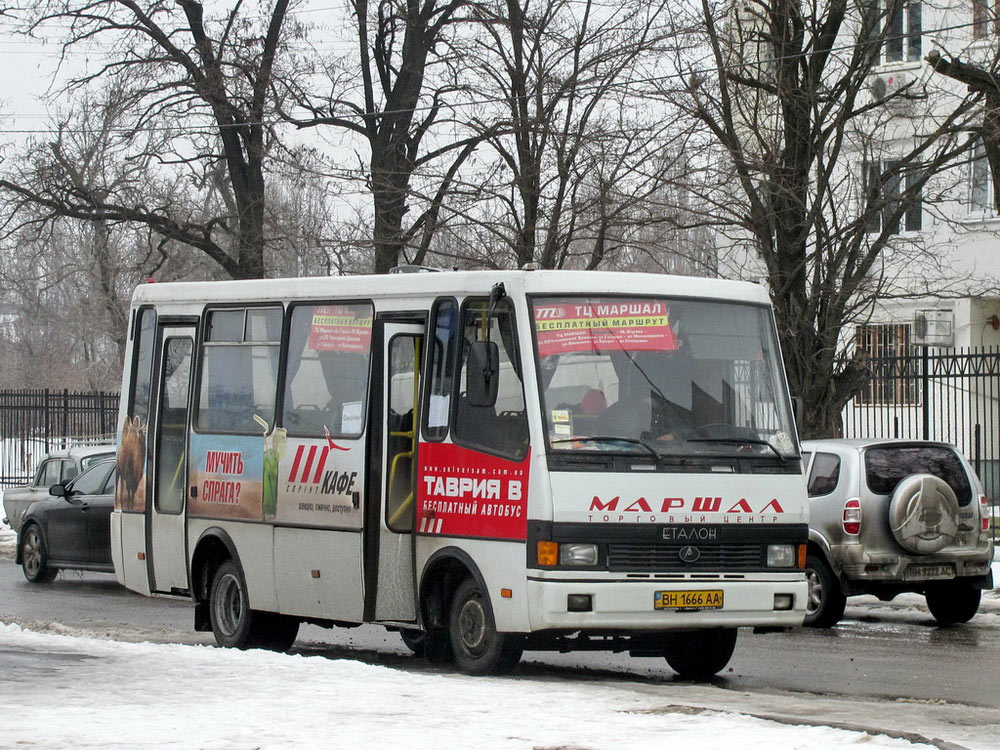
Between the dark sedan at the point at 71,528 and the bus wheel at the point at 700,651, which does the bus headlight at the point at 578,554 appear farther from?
the dark sedan at the point at 71,528

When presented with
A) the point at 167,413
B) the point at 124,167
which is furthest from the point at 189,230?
the point at 167,413

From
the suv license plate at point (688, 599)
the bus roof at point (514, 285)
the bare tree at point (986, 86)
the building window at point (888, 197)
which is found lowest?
the suv license plate at point (688, 599)

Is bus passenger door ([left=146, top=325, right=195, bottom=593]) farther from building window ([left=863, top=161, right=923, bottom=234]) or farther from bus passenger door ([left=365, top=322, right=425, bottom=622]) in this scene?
building window ([left=863, top=161, right=923, bottom=234])

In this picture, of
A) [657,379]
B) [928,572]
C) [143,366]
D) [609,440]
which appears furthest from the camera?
[928,572]

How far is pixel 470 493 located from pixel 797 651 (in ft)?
12.0

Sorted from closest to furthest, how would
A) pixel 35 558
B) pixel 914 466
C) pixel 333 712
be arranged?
pixel 333 712 < pixel 914 466 < pixel 35 558

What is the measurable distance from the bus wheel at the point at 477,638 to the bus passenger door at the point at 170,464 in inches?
132

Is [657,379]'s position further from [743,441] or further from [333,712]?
[333,712]

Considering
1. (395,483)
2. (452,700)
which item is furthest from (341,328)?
(452,700)

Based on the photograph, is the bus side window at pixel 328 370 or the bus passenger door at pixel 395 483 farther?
the bus side window at pixel 328 370

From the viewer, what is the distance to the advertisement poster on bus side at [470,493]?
10164 millimetres

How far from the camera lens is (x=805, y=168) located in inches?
830

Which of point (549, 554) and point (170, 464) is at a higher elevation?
point (170, 464)

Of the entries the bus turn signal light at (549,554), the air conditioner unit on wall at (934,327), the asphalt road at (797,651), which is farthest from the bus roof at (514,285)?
the air conditioner unit on wall at (934,327)
